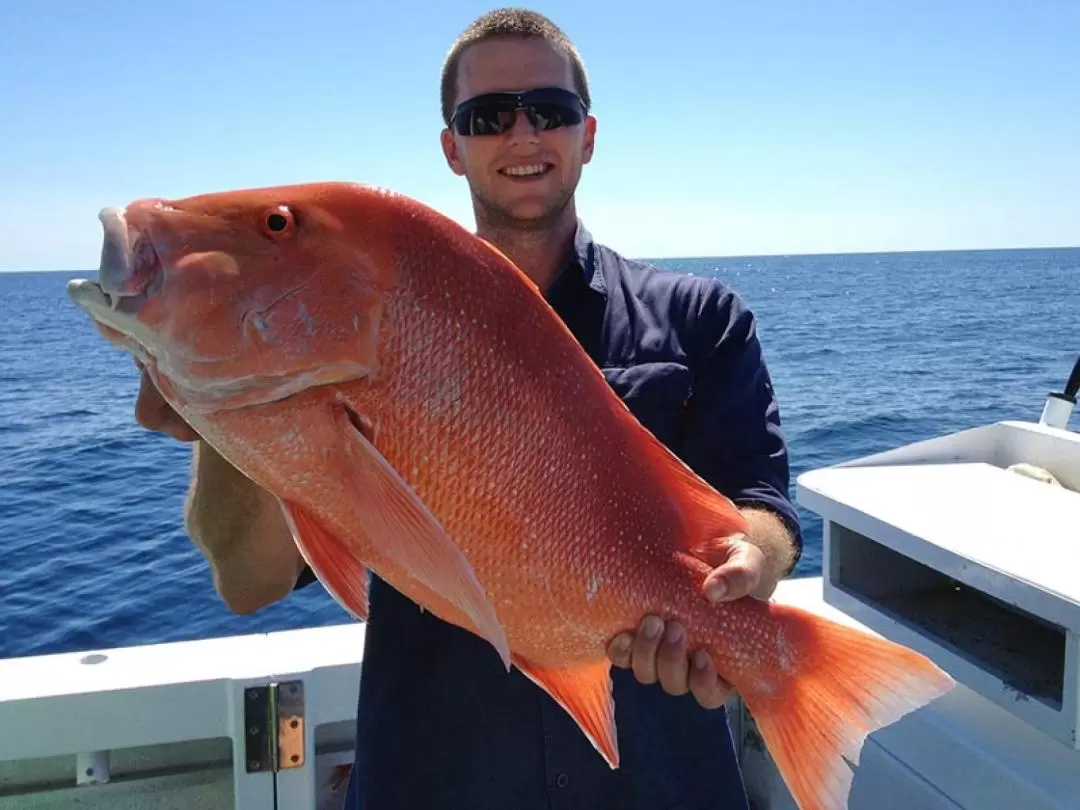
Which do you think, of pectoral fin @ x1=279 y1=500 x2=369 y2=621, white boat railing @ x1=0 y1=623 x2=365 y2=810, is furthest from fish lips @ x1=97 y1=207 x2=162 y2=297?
white boat railing @ x1=0 y1=623 x2=365 y2=810

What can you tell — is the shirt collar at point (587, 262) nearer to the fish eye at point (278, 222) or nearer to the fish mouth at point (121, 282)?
the fish eye at point (278, 222)

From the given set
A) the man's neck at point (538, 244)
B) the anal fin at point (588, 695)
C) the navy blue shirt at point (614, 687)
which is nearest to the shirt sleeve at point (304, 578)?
the navy blue shirt at point (614, 687)

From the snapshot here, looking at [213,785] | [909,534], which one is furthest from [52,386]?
[909,534]

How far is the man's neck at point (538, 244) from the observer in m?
2.36

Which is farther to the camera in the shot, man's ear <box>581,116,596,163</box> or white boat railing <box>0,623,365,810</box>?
white boat railing <box>0,623,365,810</box>

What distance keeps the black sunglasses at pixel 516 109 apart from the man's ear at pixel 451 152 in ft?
0.48

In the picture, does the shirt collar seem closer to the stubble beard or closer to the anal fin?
the stubble beard

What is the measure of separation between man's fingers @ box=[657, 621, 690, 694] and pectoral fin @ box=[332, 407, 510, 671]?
1.51 feet

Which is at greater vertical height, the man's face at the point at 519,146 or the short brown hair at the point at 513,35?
the short brown hair at the point at 513,35

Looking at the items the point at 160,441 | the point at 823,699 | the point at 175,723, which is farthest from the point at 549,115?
the point at 160,441

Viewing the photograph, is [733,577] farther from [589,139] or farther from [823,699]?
[589,139]

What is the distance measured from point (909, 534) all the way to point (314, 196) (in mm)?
2067

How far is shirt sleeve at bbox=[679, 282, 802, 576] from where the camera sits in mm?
2166

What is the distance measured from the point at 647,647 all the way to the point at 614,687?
0.44 metres
